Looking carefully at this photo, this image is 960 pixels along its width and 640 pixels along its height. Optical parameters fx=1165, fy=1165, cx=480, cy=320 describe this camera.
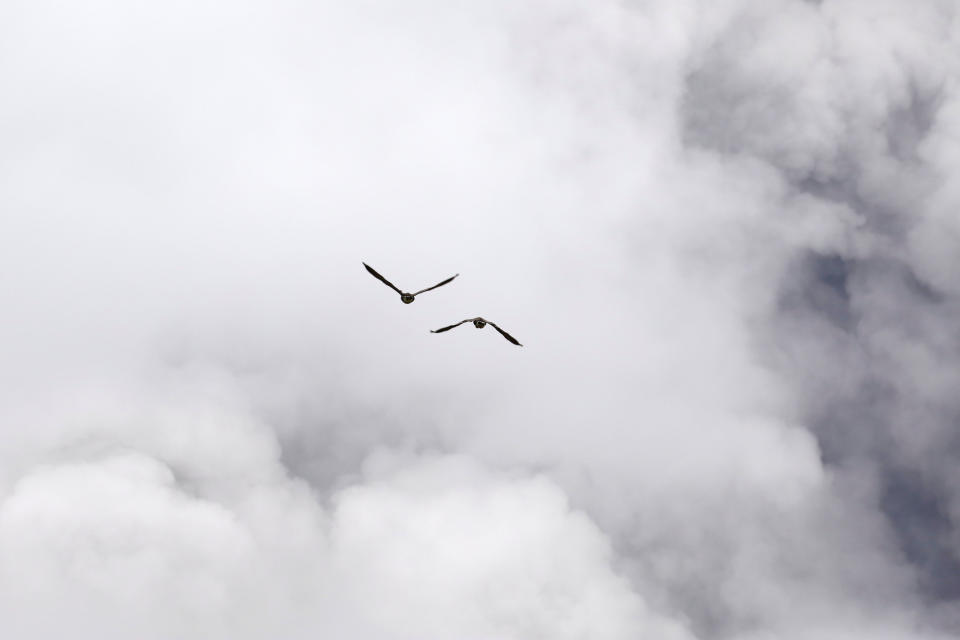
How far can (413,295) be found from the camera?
277 feet

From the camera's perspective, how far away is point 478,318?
3319 inches

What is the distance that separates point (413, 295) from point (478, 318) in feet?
16.4

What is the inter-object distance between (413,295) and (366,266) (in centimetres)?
581

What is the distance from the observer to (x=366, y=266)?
262 feet

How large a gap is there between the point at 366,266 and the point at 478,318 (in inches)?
375
